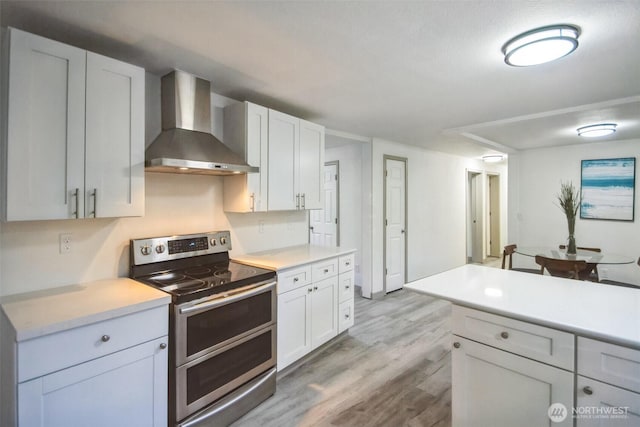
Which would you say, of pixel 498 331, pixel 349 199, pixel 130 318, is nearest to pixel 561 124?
pixel 349 199

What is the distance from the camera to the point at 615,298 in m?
1.61

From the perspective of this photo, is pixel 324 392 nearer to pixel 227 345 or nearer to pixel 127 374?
pixel 227 345

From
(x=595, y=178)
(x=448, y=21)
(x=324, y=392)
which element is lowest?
(x=324, y=392)

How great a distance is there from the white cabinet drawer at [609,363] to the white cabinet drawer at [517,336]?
43 millimetres

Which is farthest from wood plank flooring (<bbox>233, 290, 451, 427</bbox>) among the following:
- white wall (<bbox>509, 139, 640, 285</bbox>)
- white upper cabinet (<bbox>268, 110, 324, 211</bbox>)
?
white wall (<bbox>509, 139, 640, 285</bbox>)

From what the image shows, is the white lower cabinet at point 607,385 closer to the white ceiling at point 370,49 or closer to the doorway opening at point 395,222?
the white ceiling at point 370,49

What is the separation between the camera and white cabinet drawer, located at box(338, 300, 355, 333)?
3.02 meters

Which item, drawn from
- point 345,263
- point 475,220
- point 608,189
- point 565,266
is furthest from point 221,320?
point 475,220

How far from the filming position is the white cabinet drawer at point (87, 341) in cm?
126

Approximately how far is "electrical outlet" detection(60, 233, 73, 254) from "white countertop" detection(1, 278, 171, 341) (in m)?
0.22

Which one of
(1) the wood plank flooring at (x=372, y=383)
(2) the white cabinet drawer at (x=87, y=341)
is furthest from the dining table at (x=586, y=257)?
(2) the white cabinet drawer at (x=87, y=341)

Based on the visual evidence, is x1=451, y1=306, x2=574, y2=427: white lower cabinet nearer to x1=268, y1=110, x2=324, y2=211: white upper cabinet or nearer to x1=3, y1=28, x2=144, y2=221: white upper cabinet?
x1=268, y1=110, x2=324, y2=211: white upper cabinet

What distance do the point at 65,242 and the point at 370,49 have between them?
2.19 metres

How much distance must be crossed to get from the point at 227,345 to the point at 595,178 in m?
5.94
